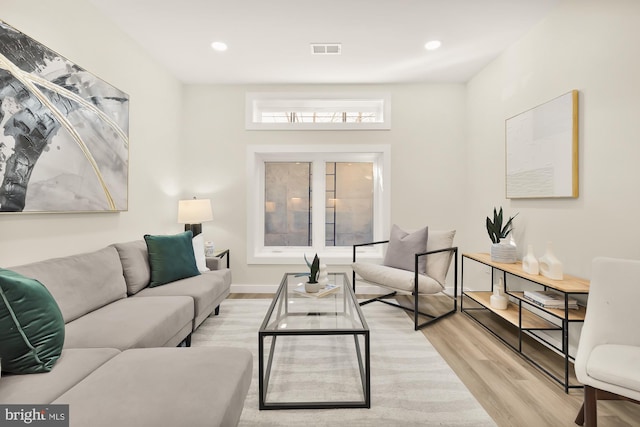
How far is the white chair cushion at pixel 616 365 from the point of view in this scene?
4.38 ft

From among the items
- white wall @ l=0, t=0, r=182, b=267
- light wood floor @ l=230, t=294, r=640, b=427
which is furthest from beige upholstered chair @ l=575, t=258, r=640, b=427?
white wall @ l=0, t=0, r=182, b=267

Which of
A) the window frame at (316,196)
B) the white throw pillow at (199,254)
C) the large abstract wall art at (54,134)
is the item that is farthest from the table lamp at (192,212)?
the large abstract wall art at (54,134)

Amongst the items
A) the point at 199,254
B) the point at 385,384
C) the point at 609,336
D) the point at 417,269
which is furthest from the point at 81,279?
the point at 609,336

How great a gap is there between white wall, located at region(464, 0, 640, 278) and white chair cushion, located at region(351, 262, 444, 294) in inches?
35.7

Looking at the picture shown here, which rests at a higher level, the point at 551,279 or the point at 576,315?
the point at 551,279

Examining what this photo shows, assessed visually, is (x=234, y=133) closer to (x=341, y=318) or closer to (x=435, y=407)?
(x=341, y=318)

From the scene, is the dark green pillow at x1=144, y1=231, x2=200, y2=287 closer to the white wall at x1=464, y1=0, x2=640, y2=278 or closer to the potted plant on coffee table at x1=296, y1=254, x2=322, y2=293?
the potted plant on coffee table at x1=296, y1=254, x2=322, y2=293

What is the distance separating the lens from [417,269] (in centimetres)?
287

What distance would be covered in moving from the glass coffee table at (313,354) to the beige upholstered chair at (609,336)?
1.05 meters

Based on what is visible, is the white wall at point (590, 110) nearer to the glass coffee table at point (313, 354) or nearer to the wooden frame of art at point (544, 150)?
the wooden frame of art at point (544, 150)

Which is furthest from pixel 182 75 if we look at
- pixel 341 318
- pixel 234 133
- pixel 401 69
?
pixel 341 318

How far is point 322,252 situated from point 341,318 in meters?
2.26

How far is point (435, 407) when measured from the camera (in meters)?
1.75

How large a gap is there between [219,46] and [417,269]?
9.61 ft
